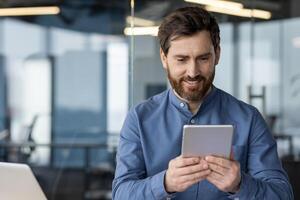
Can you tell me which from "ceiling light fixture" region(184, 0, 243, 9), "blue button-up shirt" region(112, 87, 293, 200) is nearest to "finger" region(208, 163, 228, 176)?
"blue button-up shirt" region(112, 87, 293, 200)

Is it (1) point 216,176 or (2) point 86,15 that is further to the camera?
(2) point 86,15

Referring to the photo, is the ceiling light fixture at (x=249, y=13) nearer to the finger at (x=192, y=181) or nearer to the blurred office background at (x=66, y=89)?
the blurred office background at (x=66, y=89)

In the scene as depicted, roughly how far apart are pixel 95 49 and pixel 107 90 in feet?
1.51

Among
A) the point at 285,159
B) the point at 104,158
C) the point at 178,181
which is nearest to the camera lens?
the point at 178,181

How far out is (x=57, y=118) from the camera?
7.74 metres

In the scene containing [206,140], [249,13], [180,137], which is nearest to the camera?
[206,140]

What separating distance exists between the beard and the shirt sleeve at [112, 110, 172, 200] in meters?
0.15

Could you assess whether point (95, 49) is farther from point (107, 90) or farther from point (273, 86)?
point (273, 86)

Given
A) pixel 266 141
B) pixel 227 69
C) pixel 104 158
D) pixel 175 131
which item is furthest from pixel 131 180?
pixel 104 158

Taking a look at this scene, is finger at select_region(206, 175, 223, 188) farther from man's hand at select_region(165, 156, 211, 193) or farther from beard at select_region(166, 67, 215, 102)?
beard at select_region(166, 67, 215, 102)

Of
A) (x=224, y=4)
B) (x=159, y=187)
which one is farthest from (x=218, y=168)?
(x=224, y=4)

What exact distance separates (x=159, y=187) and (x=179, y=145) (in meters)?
0.17

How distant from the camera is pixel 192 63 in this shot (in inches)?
68.2

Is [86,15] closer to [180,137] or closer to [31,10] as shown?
[31,10]
